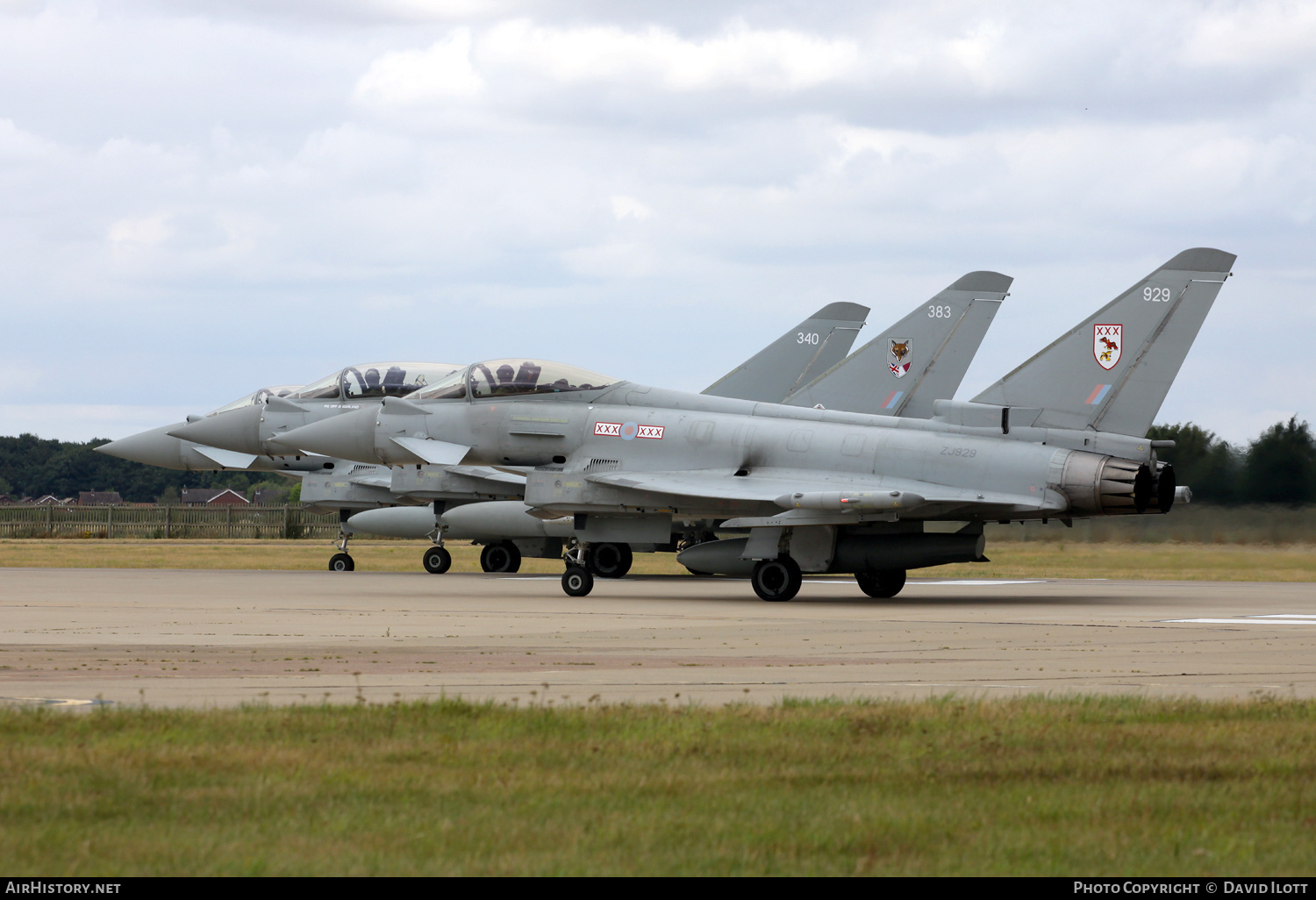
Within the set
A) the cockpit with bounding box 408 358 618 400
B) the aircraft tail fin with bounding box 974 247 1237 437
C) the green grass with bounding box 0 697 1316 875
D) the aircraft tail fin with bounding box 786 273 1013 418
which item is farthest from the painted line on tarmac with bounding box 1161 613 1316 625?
the cockpit with bounding box 408 358 618 400

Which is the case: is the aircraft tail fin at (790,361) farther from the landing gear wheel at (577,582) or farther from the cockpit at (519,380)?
the landing gear wheel at (577,582)

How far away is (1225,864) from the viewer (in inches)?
190

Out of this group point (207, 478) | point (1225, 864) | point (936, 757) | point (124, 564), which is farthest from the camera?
point (207, 478)

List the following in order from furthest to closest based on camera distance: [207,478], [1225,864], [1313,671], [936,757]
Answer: [207,478] < [1313,671] < [936,757] < [1225,864]

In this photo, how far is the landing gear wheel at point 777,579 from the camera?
832 inches

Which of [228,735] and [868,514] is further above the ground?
[868,514]

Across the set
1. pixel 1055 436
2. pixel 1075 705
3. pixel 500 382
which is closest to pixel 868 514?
pixel 1055 436

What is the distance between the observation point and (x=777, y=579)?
21.2 meters

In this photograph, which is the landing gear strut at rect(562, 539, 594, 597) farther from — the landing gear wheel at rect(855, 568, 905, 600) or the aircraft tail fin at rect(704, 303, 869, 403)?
the aircraft tail fin at rect(704, 303, 869, 403)

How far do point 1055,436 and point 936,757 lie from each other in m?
14.0

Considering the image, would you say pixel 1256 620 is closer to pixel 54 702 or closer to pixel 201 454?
pixel 54 702

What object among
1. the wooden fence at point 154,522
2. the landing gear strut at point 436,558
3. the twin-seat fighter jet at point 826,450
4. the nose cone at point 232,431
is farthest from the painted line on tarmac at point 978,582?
the wooden fence at point 154,522

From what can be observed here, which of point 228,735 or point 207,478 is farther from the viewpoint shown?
point 207,478
